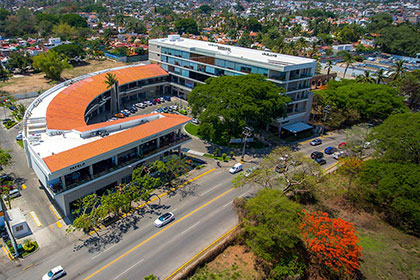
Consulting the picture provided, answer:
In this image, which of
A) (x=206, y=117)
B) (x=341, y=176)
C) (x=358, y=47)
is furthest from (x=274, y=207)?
(x=358, y=47)

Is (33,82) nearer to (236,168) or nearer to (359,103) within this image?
(236,168)

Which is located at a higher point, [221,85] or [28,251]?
[221,85]

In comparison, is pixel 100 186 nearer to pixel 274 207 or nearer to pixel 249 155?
pixel 274 207

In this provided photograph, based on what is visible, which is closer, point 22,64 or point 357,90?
point 357,90

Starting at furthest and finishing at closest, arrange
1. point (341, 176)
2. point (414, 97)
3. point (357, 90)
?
point (414, 97)
point (357, 90)
point (341, 176)

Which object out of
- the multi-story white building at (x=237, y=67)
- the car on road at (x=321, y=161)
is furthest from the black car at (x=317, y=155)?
the multi-story white building at (x=237, y=67)

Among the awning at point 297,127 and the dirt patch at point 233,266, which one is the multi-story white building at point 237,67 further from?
the dirt patch at point 233,266

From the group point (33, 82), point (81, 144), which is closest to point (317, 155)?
point (81, 144)
